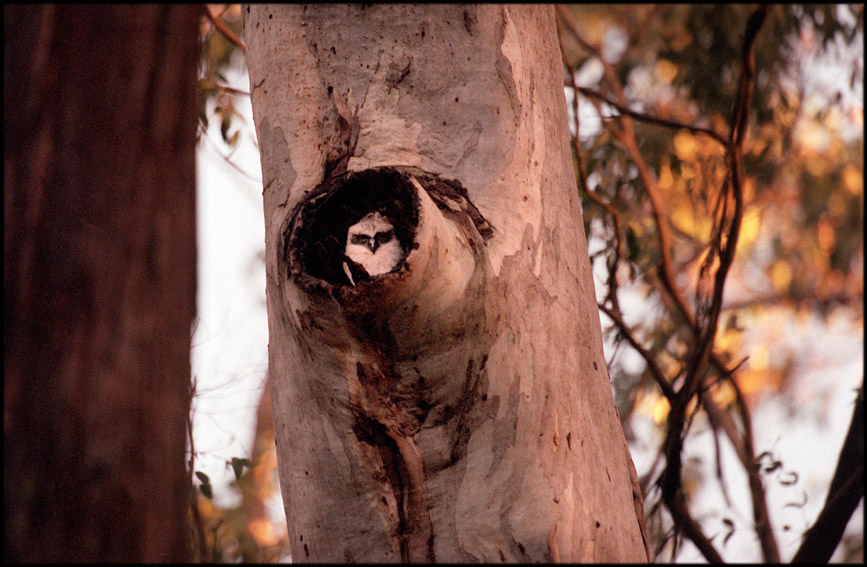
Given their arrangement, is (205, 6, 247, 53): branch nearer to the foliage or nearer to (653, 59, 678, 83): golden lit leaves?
the foliage

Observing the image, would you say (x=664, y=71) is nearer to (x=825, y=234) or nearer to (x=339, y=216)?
(x=825, y=234)

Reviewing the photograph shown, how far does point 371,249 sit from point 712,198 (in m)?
2.71

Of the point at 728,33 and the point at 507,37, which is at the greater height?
the point at 728,33

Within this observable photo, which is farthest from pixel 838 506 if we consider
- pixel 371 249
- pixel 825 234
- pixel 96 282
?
pixel 825 234

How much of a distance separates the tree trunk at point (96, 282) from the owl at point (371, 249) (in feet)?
1.22

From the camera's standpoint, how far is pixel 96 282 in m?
0.46

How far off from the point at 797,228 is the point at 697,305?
3120 mm

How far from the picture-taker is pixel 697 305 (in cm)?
213

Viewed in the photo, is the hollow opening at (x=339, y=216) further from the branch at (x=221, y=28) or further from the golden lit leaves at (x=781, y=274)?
the golden lit leaves at (x=781, y=274)

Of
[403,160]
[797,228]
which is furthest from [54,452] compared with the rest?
[797,228]

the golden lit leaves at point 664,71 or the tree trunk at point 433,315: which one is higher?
the golden lit leaves at point 664,71

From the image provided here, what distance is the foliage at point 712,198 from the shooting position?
2.05m

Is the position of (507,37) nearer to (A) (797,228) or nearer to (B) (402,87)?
(B) (402,87)

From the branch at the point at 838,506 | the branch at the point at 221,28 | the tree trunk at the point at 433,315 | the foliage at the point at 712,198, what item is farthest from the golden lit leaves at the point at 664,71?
the tree trunk at the point at 433,315
